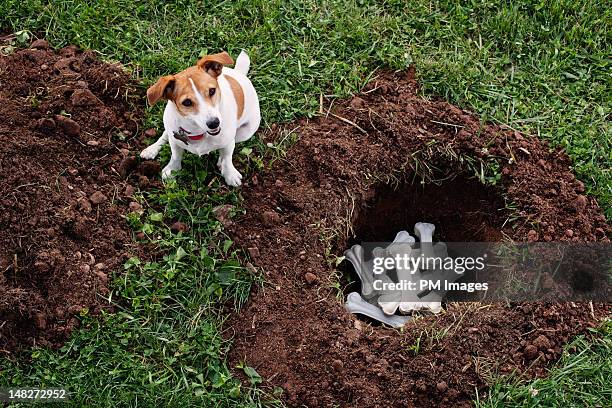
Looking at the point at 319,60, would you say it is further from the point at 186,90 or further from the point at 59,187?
the point at 59,187

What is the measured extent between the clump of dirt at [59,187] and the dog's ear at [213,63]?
88cm

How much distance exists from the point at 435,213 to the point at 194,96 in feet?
6.05

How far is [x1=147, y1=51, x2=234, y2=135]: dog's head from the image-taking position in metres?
3.71

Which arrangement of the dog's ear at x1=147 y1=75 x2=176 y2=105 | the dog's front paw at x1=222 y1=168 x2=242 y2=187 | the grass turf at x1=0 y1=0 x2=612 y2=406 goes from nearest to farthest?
the dog's ear at x1=147 y1=75 x2=176 y2=105
the grass turf at x1=0 y1=0 x2=612 y2=406
the dog's front paw at x1=222 y1=168 x2=242 y2=187

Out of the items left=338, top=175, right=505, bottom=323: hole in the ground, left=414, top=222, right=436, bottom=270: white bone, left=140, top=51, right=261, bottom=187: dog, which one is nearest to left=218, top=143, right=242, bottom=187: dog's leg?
left=140, top=51, right=261, bottom=187: dog

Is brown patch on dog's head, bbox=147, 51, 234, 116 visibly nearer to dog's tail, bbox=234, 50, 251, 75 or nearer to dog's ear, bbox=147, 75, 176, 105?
dog's ear, bbox=147, 75, 176, 105

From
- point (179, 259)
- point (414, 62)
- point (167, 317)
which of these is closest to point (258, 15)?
point (414, 62)

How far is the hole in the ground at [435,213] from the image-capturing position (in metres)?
4.64

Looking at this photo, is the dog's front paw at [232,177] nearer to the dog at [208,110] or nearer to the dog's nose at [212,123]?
the dog at [208,110]

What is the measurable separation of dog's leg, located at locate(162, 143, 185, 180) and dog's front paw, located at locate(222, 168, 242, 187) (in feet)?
0.84

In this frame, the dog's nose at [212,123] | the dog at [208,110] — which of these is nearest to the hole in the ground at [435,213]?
the dog at [208,110]

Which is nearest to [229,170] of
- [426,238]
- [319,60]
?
[319,60]

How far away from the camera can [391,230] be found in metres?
4.93

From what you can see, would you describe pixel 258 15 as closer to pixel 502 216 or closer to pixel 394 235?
pixel 394 235
